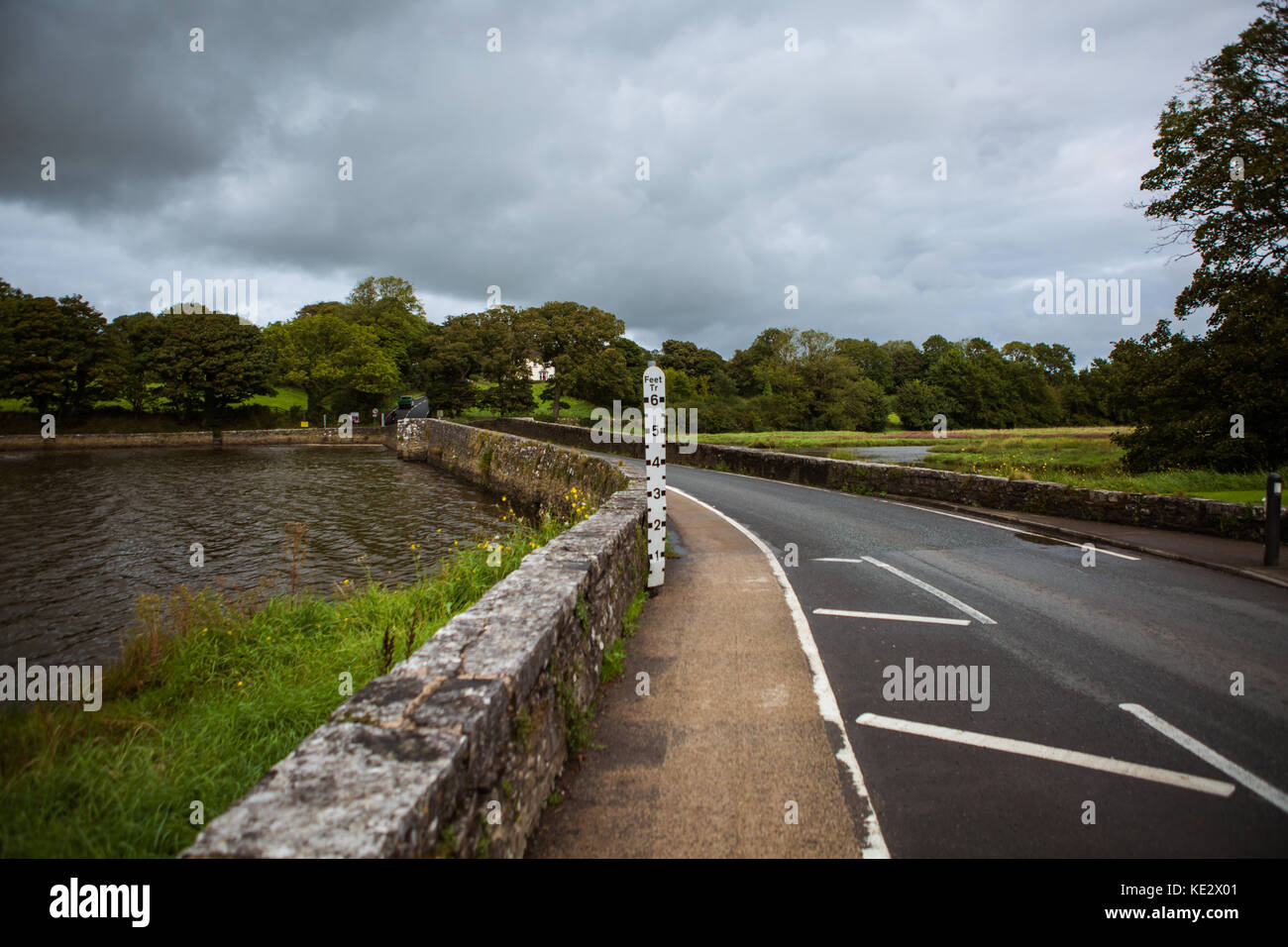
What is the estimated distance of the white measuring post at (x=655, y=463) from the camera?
25.2 ft

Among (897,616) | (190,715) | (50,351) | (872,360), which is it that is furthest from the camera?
(872,360)

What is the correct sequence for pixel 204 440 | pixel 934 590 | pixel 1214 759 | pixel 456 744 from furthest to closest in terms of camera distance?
pixel 204 440, pixel 934 590, pixel 1214 759, pixel 456 744

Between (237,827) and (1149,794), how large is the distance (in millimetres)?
4299

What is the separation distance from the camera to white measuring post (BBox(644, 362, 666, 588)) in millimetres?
7684

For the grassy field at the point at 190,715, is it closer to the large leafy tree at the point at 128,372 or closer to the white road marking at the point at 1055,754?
the white road marking at the point at 1055,754

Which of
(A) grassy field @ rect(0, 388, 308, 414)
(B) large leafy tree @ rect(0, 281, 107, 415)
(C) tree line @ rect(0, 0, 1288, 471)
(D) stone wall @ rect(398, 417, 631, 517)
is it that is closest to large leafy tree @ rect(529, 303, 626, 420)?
(C) tree line @ rect(0, 0, 1288, 471)

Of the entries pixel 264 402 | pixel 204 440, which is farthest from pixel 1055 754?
pixel 264 402

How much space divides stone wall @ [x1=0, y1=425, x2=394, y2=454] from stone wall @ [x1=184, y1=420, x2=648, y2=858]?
5384cm

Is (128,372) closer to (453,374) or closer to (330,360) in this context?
(330,360)

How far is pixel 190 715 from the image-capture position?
559cm

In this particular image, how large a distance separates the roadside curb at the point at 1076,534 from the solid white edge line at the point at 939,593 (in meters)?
3.91

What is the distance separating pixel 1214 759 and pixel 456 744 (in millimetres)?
4331

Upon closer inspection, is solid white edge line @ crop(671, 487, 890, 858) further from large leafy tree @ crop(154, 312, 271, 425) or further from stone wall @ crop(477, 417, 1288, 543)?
large leafy tree @ crop(154, 312, 271, 425)

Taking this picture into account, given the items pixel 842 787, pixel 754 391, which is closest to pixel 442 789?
pixel 842 787
